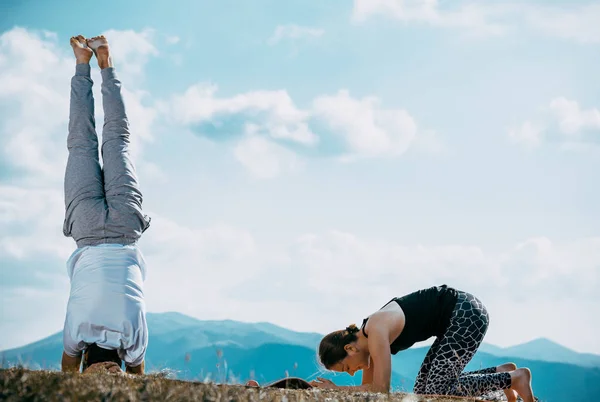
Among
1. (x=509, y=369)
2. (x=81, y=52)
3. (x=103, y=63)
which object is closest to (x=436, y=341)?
(x=509, y=369)

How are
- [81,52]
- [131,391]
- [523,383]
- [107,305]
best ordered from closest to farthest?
[131,391] → [107,305] → [523,383] → [81,52]

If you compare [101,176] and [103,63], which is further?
[103,63]

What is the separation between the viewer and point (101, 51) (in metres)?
6.50

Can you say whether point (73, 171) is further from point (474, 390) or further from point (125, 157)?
point (474, 390)

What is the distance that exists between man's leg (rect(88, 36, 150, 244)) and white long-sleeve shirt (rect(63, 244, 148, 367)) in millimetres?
179

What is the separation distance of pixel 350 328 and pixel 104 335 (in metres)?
2.43

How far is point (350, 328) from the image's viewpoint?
272 inches

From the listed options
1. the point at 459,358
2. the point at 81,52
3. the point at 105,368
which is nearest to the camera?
the point at 105,368

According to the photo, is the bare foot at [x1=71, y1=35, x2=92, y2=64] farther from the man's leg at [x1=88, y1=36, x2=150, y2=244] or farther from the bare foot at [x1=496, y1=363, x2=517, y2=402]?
the bare foot at [x1=496, y1=363, x2=517, y2=402]

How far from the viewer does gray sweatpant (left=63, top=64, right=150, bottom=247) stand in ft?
19.1

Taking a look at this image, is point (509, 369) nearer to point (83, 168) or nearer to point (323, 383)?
point (323, 383)

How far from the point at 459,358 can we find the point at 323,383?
1.69 meters

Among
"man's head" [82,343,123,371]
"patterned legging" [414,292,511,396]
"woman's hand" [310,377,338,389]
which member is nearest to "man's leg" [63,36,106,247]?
"man's head" [82,343,123,371]

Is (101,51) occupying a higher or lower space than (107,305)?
higher
